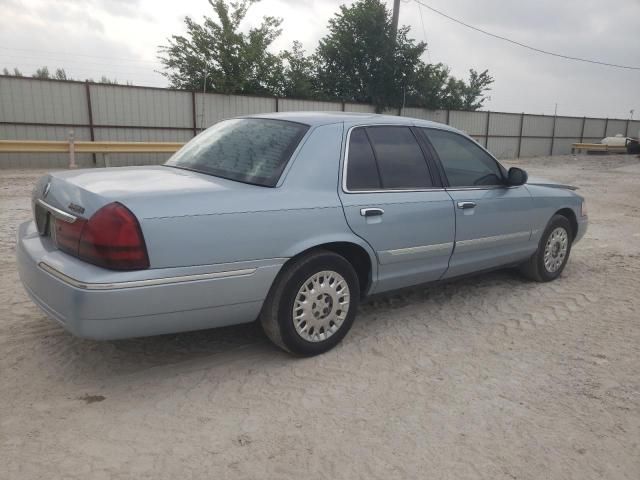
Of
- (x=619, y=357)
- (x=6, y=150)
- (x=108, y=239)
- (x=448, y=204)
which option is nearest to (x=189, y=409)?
(x=108, y=239)

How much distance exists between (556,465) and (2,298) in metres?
4.10

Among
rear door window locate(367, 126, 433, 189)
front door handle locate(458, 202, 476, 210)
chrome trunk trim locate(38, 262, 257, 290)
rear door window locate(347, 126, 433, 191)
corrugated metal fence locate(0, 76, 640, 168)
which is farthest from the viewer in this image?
corrugated metal fence locate(0, 76, 640, 168)

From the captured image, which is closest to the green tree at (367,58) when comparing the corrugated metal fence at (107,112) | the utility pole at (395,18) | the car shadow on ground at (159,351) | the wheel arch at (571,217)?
the utility pole at (395,18)

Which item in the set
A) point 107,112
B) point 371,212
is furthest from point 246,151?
point 107,112

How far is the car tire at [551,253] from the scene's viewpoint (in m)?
5.07

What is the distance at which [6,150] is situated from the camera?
12.2 metres

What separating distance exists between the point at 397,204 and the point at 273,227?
1.05 meters

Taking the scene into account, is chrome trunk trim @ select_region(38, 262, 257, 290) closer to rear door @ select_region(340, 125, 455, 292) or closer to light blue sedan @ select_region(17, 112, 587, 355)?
light blue sedan @ select_region(17, 112, 587, 355)

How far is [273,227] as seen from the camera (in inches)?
119

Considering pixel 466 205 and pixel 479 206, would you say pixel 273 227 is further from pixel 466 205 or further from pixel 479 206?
pixel 479 206

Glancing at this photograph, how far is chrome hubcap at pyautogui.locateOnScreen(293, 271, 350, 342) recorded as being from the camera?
3.29 m

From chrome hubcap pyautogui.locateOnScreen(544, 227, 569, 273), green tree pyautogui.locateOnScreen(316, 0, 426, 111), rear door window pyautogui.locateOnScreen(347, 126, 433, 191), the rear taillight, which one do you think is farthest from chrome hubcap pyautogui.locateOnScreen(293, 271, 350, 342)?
green tree pyautogui.locateOnScreen(316, 0, 426, 111)

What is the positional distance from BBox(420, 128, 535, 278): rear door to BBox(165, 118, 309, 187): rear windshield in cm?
125

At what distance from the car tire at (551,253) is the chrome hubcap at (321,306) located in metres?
2.47
